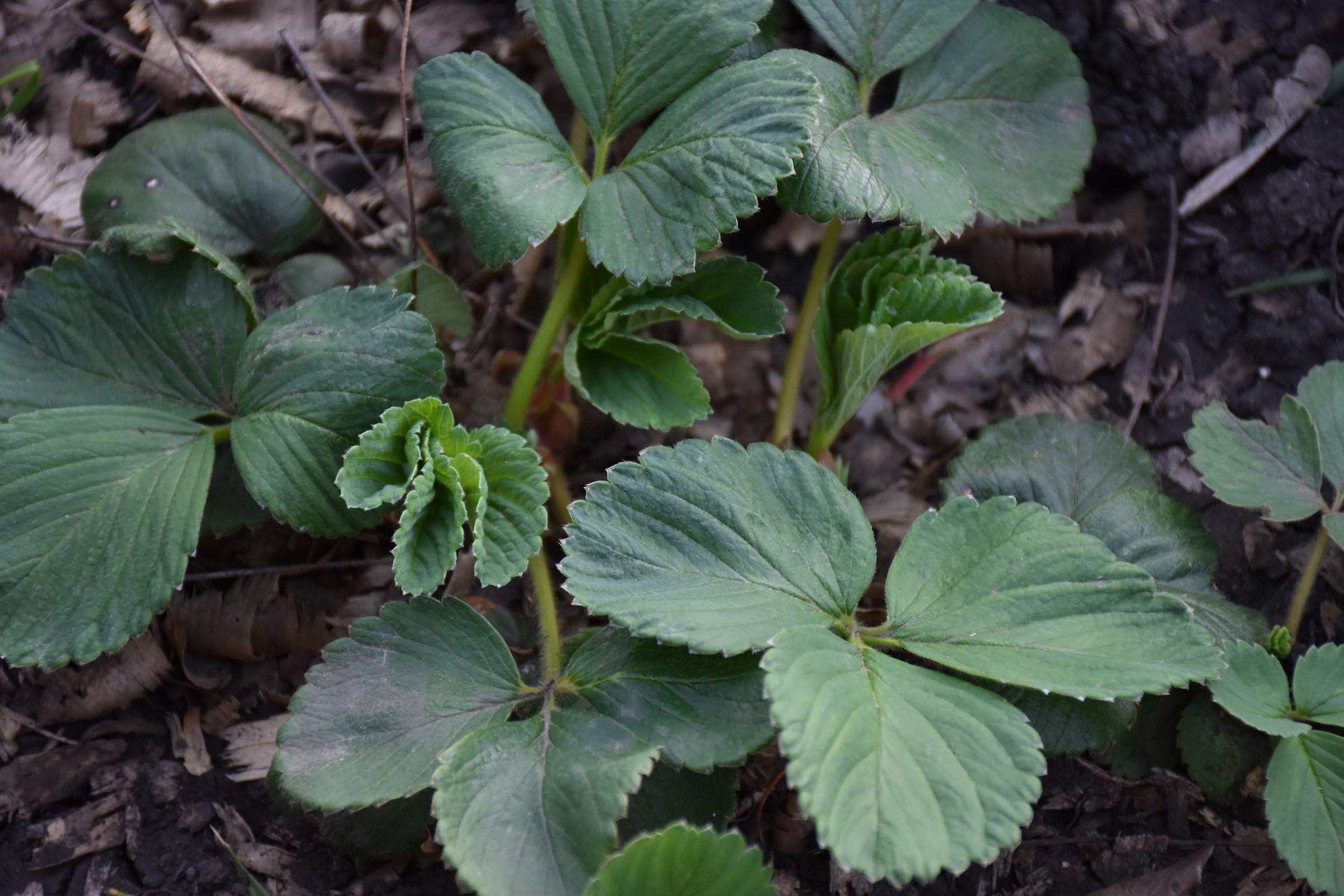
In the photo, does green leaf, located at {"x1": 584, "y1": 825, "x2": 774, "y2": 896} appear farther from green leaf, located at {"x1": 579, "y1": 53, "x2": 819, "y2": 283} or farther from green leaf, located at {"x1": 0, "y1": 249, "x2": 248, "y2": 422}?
green leaf, located at {"x1": 0, "y1": 249, "x2": 248, "y2": 422}

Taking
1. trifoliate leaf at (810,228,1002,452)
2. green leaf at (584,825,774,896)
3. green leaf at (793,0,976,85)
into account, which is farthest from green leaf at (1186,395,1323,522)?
green leaf at (584,825,774,896)

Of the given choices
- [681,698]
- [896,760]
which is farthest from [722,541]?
[896,760]

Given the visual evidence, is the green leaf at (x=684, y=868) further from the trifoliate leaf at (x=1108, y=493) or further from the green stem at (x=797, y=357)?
the green stem at (x=797, y=357)

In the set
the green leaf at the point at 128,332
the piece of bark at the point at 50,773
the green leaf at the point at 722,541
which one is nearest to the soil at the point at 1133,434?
the piece of bark at the point at 50,773

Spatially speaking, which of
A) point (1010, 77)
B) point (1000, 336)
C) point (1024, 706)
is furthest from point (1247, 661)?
point (1010, 77)

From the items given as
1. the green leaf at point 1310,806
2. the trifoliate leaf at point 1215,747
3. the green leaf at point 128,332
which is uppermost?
the green leaf at point 128,332

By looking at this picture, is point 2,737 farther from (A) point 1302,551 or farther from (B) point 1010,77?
(A) point 1302,551

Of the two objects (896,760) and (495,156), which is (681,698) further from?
(495,156)
